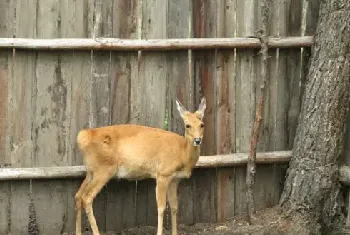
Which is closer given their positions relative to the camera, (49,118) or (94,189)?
(94,189)

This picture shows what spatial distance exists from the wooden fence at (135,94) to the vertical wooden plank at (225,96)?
10 millimetres

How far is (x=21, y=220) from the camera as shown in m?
8.15

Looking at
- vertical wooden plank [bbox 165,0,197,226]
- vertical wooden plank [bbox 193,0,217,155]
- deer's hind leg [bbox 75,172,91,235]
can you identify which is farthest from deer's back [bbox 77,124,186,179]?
vertical wooden plank [bbox 193,0,217,155]

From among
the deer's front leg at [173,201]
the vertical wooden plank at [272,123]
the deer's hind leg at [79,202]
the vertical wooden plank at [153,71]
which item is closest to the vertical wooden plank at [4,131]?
the deer's hind leg at [79,202]

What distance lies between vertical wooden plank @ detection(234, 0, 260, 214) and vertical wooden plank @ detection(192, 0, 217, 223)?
0.25 meters

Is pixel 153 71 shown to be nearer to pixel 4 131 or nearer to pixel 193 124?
pixel 193 124

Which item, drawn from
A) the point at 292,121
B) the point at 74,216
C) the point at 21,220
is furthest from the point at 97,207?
the point at 292,121

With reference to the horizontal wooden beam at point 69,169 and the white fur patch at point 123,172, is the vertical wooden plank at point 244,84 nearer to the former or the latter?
the horizontal wooden beam at point 69,169

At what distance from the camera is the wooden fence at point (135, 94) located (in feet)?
26.3

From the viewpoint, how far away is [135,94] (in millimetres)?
8273

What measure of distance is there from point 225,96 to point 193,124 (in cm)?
85

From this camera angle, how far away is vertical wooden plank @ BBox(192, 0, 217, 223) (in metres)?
8.37

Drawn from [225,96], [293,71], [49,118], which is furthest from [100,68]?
[293,71]

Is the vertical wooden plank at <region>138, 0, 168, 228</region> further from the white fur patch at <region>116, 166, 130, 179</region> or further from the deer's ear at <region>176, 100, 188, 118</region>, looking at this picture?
the white fur patch at <region>116, 166, 130, 179</region>
